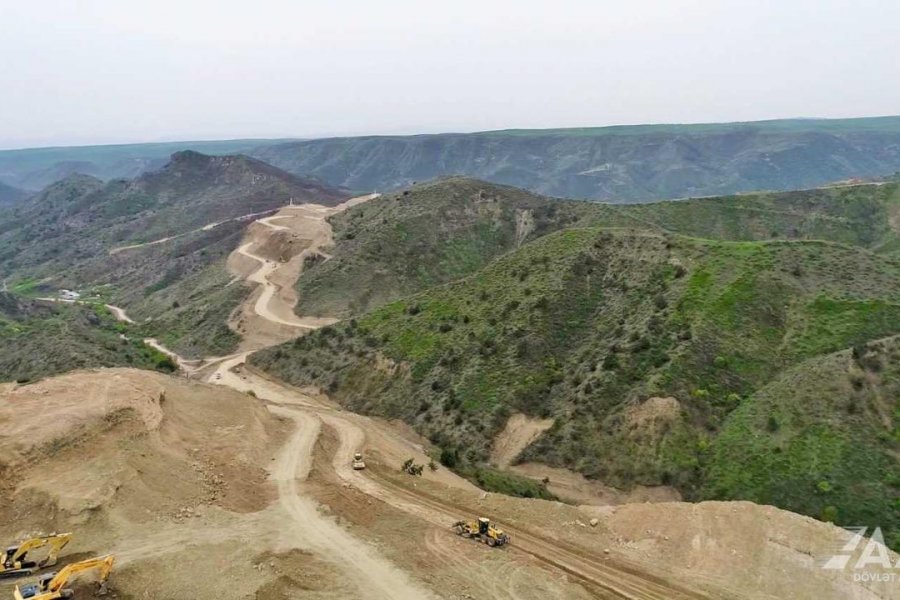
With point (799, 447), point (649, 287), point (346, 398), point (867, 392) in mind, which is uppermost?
point (649, 287)

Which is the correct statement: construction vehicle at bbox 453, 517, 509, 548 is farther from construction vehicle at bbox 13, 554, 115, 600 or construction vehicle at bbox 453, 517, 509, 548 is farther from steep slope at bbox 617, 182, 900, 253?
steep slope at bbox 617, 182, 900, 253

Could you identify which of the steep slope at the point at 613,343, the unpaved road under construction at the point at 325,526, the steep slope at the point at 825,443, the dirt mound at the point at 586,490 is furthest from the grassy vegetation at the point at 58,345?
the steep slope at the point at 825,443

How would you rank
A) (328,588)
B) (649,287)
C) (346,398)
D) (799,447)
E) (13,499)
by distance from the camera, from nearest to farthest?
1. (328,588)
2. (13,499)
3. (799,447)
4. (649,287)
5. (346,398)

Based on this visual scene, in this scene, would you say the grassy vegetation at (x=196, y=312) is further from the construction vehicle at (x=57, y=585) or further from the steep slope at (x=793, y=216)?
the steep slope at (x=793, y=216)

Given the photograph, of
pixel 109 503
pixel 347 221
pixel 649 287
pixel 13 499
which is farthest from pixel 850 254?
pixel 347 221

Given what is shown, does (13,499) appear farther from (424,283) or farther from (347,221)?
(347,221)

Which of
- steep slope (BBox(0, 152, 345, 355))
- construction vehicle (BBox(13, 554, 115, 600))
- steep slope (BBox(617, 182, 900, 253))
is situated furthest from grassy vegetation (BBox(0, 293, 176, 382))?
steep slope (BBox(617, 182, 900, 253))
